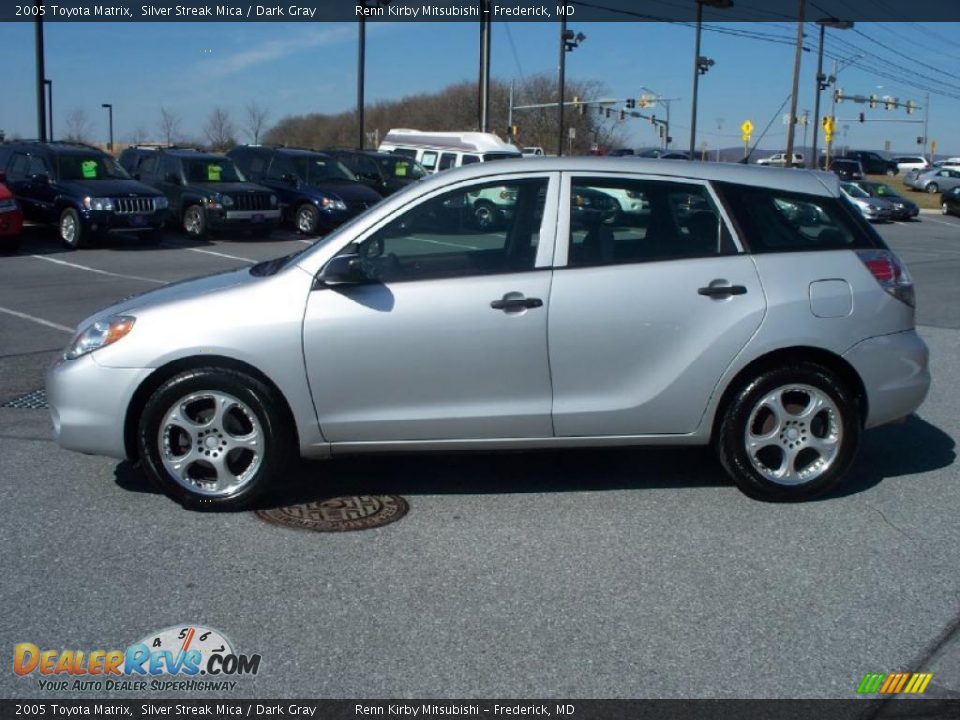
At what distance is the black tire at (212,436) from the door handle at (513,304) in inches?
46.3

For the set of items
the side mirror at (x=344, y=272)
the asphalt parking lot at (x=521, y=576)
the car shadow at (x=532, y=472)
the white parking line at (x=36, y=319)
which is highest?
the side mirror at (x=344, y=272)

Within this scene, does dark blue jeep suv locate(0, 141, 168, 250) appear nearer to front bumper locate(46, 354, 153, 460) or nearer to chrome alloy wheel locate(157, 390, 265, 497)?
front bumper locate(46, 354, 153, 460)

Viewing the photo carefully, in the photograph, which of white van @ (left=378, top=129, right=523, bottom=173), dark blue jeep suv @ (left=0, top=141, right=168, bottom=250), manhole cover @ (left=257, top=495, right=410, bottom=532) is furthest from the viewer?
white van @ (left=378, top=129, right=523, bottom=173)

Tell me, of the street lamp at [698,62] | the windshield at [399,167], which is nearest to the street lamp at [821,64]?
the street lamp at [698,62]

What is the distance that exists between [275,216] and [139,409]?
16348 mm

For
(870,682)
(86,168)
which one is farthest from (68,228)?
(870,682)

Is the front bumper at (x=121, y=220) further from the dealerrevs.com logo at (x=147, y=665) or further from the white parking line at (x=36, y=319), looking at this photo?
the dealerrevs.com logo at (x=147, y=665)

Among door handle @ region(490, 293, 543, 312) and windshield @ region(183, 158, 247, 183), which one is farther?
windshield @ region(183, 158, 247, 183)

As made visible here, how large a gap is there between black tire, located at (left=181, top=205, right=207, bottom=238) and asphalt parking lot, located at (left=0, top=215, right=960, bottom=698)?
1417cm

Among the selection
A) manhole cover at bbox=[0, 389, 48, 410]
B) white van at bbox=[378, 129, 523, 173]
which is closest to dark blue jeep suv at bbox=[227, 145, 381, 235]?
white van at bbox=[378, 129, 523, 173]

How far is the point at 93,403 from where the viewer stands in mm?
5305

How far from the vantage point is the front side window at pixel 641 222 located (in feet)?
18.0

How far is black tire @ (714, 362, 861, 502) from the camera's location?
5.51 metres

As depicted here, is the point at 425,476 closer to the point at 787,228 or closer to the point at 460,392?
the point at 460,392
